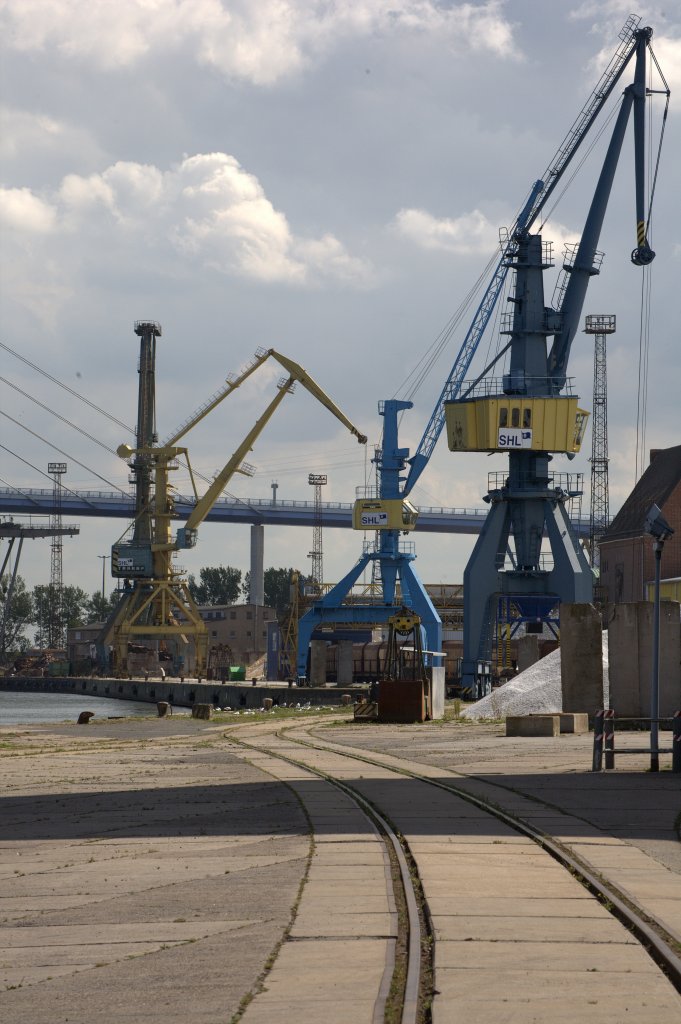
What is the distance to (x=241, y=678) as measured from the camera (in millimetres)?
157000

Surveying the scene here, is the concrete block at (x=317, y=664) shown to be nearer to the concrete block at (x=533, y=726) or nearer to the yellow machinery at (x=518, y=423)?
the yellow machinery at (x=518, y=423)

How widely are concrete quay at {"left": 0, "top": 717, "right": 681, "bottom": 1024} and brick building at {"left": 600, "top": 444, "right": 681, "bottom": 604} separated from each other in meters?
103

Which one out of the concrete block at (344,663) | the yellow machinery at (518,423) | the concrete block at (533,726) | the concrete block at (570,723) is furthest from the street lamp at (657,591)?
the concrete block at (344,663)

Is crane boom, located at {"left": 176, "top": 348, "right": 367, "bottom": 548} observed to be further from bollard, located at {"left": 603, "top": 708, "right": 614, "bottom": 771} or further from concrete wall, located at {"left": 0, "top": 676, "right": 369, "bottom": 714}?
bollard, located at {"left": 603, "top": 708, "right": 614, "bottom": 771}

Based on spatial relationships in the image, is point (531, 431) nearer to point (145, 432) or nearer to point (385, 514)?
point (385, 514)

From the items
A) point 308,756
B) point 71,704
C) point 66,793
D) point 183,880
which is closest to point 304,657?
point 71,704

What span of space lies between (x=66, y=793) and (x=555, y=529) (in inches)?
2589

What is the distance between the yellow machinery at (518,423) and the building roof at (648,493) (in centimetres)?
4554

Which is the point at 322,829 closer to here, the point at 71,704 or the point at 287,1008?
the point at 287,1008

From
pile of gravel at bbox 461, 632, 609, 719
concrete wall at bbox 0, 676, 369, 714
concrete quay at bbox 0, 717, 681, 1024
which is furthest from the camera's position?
concrete wall at bbox 0, 676, 369, 714

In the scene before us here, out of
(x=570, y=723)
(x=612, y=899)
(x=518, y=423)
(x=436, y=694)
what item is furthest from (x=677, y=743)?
(x=518, y=423)

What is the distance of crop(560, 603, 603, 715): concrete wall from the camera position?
159 ft

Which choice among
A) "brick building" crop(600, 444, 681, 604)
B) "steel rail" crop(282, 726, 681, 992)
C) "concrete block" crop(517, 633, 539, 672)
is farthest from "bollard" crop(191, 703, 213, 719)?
"brick building" crop(600, 444, 681, 604)

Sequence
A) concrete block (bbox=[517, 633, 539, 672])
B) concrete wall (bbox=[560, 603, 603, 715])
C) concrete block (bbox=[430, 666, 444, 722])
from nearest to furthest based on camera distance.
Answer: concrete wall (bbox=[560, 603, 603, 715]) → concrete block (bbox=[430, 666, 444, 722]) → concrete block (bbox=[517, 633, 539, 672])
